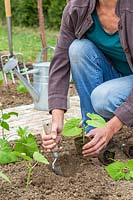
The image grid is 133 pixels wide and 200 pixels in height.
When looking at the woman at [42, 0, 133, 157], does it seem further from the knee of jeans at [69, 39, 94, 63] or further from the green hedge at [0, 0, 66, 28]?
the green hedge at [0, 0, 66, 28]

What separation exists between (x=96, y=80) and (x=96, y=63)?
0.26 feet

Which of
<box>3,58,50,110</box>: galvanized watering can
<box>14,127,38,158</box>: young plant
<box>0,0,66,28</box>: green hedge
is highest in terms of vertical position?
<box>14,127,38,158</box>: young plant

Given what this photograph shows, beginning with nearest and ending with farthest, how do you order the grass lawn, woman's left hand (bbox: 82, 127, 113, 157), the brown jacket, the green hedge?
woman's left hand (bbox: 82, 127, 113, 157)
the brown jacket
the grass lawn
the green hedge

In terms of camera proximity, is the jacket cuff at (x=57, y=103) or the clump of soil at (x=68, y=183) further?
the jacket cuff at (x=57, y=103)

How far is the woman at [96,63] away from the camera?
2.32 metres

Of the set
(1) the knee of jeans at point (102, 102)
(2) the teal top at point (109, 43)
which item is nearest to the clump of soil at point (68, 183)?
(1) the knee of jeans at point (102, 102)

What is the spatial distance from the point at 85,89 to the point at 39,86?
3.13ft

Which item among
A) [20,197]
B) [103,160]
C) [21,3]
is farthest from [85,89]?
[21,3]

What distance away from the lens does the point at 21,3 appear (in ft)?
28.6

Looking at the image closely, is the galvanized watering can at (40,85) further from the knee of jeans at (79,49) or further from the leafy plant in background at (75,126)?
the leafy plant in background at (75,126)

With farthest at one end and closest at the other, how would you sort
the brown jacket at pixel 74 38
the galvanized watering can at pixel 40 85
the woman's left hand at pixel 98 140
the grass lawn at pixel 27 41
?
the grass lawn at pixel 27 41
the galvanized watering can at pixel 40 85
the brown jacket at pixel 74 38
the woman's left hand at pixel 98 140

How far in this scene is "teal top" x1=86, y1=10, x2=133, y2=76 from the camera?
2479 millimetres

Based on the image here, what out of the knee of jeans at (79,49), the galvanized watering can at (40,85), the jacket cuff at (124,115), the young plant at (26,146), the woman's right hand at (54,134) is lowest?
the galvanized watering can at (40,85)

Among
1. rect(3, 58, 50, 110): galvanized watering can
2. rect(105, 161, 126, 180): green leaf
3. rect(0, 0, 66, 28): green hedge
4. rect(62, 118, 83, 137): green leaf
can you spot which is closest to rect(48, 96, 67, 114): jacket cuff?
rect(62, 118, 83, 137): green leaf
